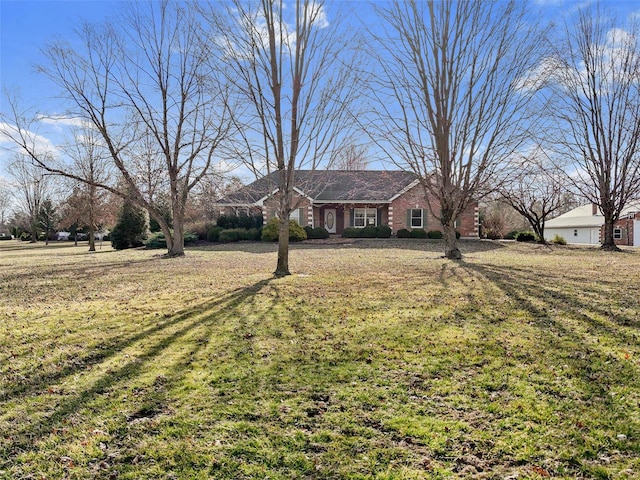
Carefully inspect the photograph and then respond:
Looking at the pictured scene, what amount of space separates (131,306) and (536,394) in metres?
6.51

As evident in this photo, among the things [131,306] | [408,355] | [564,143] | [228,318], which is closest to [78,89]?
[131,306]

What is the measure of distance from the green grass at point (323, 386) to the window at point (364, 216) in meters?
21.6

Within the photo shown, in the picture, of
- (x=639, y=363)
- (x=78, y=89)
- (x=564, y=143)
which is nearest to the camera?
(x=639, y=363)

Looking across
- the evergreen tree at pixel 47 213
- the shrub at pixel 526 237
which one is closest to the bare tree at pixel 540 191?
the shrub at pixel 526 237

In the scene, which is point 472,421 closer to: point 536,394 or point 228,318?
point 536,394

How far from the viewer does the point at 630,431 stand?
9.79 feet

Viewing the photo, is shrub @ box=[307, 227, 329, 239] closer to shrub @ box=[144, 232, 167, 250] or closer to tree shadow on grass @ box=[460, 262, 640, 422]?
shrub @ box=[144, 232, 167, 250]

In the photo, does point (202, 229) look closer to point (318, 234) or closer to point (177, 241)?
point (318, 234)

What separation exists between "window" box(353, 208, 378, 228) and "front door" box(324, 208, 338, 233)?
1.59m

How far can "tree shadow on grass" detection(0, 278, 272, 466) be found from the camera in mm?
3115

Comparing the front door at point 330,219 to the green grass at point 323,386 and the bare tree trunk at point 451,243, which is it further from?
the green grass at point 323,386

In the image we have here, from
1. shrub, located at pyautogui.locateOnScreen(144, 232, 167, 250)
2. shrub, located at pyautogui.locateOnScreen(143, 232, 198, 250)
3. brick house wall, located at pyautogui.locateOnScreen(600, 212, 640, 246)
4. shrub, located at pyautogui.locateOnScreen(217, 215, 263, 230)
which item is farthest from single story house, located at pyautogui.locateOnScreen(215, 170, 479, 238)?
brick house wall, located at pyautogui.locateOnScreen(600, 212, 640, 246)

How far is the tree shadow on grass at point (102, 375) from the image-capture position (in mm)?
3115

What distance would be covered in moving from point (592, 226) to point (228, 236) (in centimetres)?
3819
